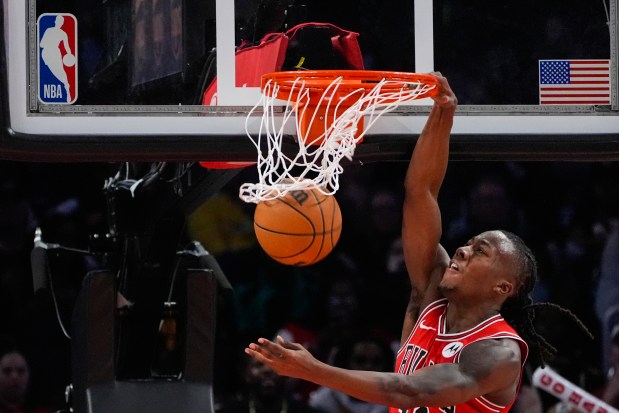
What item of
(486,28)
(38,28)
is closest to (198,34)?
(38,28)

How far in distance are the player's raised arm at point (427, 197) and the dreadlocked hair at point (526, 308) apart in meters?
0.25

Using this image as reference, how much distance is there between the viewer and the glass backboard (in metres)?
3.75

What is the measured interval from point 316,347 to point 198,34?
10.1 ft

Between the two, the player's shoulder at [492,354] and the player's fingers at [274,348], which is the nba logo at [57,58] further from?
the player's shoulder at [492,354]

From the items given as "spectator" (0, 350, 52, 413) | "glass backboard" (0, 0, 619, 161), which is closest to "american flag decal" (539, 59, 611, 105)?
"glass backboard" (0, 0, 619, 161)

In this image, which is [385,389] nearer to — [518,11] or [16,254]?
[518,11]

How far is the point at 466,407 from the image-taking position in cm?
342

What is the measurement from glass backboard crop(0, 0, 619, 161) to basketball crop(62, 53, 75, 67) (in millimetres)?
12

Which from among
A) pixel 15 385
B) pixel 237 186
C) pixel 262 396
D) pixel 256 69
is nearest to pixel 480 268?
pixel 256 69

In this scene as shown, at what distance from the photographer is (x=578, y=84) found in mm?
3996

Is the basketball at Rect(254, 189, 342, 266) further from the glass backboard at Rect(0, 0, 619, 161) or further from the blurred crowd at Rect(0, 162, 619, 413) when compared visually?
the blurred crowd at Rect(0, 162, 619, 413)

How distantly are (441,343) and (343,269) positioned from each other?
128 inches

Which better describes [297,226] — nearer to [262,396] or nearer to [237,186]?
[262,396]

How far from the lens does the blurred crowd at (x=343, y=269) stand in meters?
6.47
